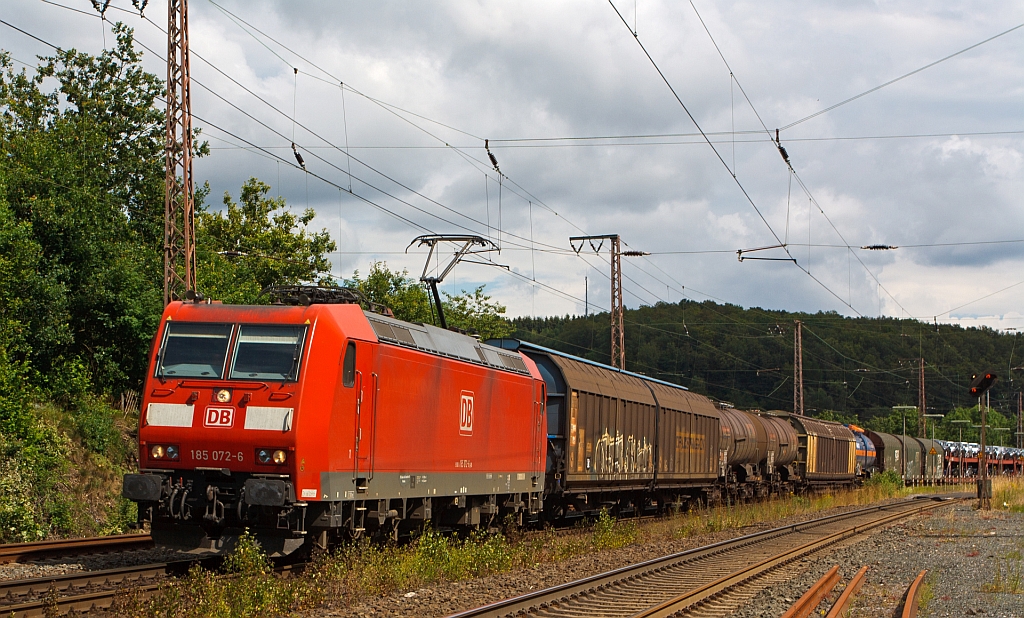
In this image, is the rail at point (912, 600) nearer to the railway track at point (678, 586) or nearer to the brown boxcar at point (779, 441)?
the railway track at point (678, 586)

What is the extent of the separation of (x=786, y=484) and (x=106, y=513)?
93.2ft

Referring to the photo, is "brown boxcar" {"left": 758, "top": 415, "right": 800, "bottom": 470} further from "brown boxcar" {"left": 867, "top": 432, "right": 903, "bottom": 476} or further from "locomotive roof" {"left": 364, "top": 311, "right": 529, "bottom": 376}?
"locomotive roof" {"left": 364, "top": 311, "right": 529, "bottom": 376}

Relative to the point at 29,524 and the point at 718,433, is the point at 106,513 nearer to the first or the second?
the point at 29,524

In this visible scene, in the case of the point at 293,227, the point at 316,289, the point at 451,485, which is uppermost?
the point at 293,227

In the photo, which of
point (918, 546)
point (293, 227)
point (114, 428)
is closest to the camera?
point (918, 546)

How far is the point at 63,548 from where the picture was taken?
15.6 metres

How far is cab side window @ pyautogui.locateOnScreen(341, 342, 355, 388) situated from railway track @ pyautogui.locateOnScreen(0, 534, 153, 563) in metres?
4.30

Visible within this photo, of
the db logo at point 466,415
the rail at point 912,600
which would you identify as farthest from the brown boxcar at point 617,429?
the rail at point 912,600

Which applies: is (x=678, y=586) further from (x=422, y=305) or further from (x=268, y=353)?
(x=422, y=305)

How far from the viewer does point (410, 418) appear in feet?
49.3

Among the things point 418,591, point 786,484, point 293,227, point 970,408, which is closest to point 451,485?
point 418,591

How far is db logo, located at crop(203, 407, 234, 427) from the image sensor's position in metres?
12.8

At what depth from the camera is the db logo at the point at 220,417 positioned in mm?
12766

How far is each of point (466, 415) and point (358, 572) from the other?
482 cm
